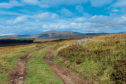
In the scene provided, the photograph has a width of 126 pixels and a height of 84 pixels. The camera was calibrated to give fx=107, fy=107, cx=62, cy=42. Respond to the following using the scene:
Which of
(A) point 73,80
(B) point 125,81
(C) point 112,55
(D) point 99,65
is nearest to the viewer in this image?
(B) point 125,81

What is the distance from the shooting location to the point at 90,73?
10.7 metres

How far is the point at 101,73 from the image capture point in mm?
10195

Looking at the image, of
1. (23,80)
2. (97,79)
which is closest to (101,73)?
(97,79)

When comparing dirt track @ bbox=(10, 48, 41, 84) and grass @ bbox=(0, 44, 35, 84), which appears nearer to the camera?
dirt track @ bbox=(10, 48, 41, 84)

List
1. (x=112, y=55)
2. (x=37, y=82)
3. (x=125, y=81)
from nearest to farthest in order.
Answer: (x=125, y=81)
(x=37, y=82)
(x=112, y=55)

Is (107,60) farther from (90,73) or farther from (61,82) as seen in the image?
(61,82)

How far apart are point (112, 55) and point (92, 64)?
303 centimetres

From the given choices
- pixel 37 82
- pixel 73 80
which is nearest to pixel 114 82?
pixel 73 80

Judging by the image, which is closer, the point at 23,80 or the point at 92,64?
the point at 23,80

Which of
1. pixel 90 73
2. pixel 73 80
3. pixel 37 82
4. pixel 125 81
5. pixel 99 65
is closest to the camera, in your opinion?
pixel 125 81

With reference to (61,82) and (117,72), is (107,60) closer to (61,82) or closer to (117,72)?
(117,72)

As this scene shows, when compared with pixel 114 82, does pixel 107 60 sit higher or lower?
higher

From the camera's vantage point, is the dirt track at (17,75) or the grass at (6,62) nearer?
the dirt track at (17,75)

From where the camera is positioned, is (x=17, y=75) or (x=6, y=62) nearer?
(x=17, y=75)
